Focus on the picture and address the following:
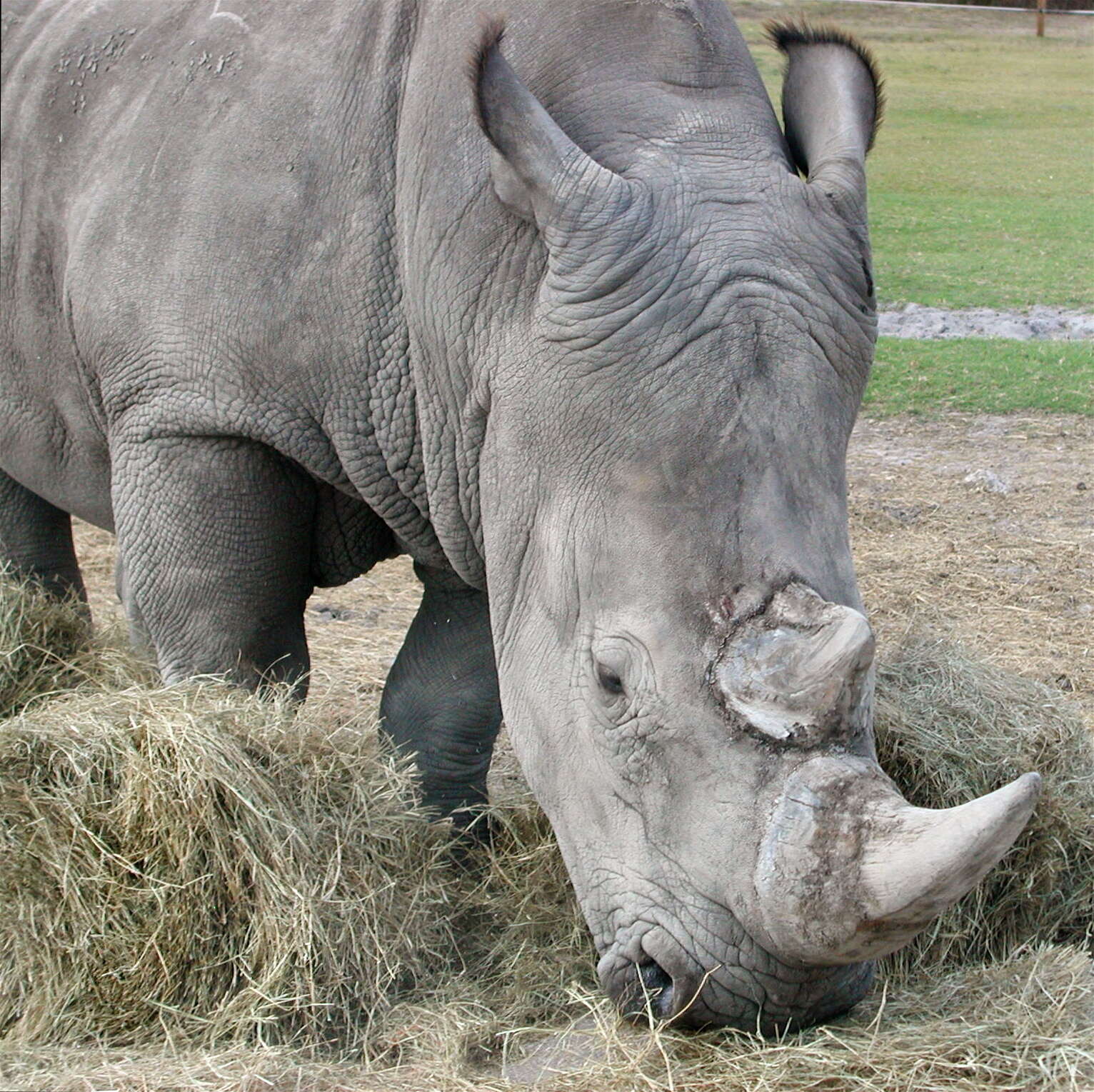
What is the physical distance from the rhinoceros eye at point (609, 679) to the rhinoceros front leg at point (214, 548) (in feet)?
4.13

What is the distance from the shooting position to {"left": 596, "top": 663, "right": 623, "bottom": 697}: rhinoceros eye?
10.9 ft

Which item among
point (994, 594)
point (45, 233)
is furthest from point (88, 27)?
point (994, 594)

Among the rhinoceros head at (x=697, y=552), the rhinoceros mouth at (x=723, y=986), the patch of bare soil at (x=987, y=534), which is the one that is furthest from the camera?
the patch of bare soil at (x=987, y=534)

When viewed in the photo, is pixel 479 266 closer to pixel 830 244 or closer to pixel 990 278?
pixel 830 244

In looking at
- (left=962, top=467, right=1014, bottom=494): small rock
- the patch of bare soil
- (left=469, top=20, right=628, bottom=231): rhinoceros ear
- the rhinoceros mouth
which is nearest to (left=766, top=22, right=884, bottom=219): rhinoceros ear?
(left=469, top=20, right=628, bottom=231): rhinoceros ear

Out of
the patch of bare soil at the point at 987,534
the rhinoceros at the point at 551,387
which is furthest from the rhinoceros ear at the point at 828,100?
the patch of bare soil at the point at 987,534

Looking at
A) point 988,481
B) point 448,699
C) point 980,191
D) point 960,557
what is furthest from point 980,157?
point 448,699

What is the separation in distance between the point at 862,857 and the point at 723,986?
48 cm

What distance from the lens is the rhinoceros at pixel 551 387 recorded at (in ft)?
10.1

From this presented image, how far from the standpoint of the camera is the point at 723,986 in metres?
3.17

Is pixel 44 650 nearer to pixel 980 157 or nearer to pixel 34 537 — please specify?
pixel 34 537

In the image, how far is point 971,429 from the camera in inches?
340

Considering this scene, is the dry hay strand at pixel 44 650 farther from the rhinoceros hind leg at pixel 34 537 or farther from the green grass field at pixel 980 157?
the green grass field at pixel 980 157

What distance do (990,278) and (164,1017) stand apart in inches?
295
